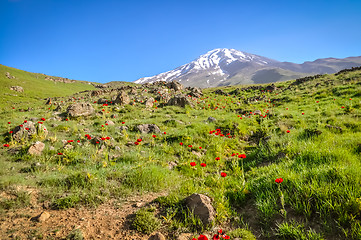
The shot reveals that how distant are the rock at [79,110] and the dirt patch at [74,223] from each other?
377 inches

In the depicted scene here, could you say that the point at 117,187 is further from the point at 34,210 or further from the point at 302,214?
the point at 302,214

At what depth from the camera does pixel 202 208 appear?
3191 mm

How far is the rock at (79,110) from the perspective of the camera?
1167cm

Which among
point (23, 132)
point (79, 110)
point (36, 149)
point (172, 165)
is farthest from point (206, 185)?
point (79, 110)

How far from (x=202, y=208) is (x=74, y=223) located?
2.33 meters

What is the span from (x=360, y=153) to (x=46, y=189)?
7554 millimetres

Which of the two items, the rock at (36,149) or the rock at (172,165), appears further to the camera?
the rock at (172,165)

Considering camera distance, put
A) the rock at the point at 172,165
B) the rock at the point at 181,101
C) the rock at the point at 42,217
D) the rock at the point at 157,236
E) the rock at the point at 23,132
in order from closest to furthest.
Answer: the rock at the point at 157,236 → the rock at the point at 42,217 → the rock at the point at 172,165 → the rock at the point at 23,132 → the rock at the point at 181,101

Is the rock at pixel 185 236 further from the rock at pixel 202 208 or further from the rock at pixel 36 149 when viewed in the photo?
the rock at pixel 36 149

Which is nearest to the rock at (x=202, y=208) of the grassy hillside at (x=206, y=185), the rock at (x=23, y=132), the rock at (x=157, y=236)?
the grassy hillside at (x=206, y=185)

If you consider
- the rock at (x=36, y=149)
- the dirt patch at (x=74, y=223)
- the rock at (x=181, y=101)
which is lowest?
the dirt patch at (x=74, y=223)

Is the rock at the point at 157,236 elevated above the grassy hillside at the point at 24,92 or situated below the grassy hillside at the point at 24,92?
below

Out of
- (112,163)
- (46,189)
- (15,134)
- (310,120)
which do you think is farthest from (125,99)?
(310,120)

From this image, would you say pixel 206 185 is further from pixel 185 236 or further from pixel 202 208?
pixel 185 236
